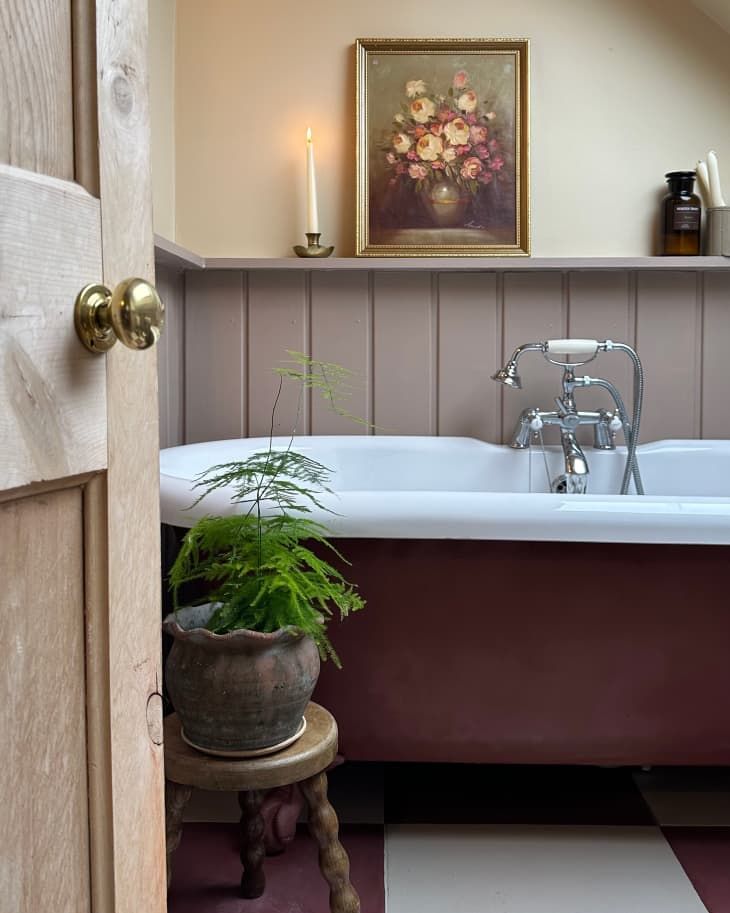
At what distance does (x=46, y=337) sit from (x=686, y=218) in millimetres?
2131

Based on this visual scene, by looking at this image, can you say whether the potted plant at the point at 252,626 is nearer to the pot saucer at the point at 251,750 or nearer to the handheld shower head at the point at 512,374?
the pot saucer at the point at 251,750

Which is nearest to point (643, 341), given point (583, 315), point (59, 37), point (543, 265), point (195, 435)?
point (583, 315)

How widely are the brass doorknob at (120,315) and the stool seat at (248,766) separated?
0.80 m

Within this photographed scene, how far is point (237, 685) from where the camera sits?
1.20m

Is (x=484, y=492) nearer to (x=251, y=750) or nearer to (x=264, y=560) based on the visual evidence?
(x=264, y=560)

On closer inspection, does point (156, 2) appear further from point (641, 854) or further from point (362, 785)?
point (641, 854)

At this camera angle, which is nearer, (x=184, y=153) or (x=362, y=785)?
(x=362, y=785)

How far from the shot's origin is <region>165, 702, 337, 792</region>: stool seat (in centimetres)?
120

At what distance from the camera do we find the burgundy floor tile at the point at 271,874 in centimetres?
139

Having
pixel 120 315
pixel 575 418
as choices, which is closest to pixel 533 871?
pixel 575 418

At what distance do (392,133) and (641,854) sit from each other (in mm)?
1764

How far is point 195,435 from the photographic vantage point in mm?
2461

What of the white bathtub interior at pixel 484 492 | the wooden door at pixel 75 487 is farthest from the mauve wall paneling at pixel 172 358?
the wooden door at pixel 75 487

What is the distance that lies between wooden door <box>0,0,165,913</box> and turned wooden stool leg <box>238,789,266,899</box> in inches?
31.5
